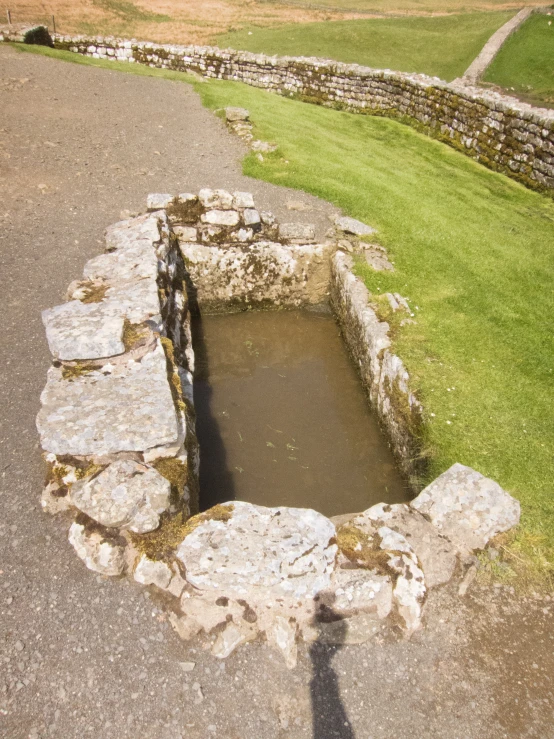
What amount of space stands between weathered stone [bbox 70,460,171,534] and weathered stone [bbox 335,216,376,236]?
6.08 metres

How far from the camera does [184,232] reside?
7.63 m

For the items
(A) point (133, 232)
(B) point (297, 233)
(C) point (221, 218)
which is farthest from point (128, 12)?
(A) point (133, 232)

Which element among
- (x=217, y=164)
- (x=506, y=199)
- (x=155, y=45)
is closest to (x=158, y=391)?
(x=217, y=164)

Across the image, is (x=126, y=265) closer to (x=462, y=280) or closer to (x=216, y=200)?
(x=216, y=200)

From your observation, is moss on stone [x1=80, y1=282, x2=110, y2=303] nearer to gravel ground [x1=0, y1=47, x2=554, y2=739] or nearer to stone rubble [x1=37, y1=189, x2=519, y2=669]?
stone rubble [x1=37, y1=189, x2=519, y2=669]

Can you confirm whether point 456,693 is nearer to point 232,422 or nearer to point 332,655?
point 332,655

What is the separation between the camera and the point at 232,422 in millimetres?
5730

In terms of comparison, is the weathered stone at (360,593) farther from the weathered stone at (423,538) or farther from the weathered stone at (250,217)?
the weathered stone at (250,217)

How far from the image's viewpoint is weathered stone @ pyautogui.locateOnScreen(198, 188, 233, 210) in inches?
307

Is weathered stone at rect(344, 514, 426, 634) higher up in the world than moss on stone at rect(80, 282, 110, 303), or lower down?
lower down

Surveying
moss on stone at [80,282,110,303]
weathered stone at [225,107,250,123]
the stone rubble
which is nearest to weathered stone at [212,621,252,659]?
the stone rubble

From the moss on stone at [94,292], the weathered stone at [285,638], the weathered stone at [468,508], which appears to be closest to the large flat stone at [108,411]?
the moss on stone at [94,292]

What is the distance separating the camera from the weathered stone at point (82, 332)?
13.7 feet

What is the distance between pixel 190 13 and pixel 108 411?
4252cm
